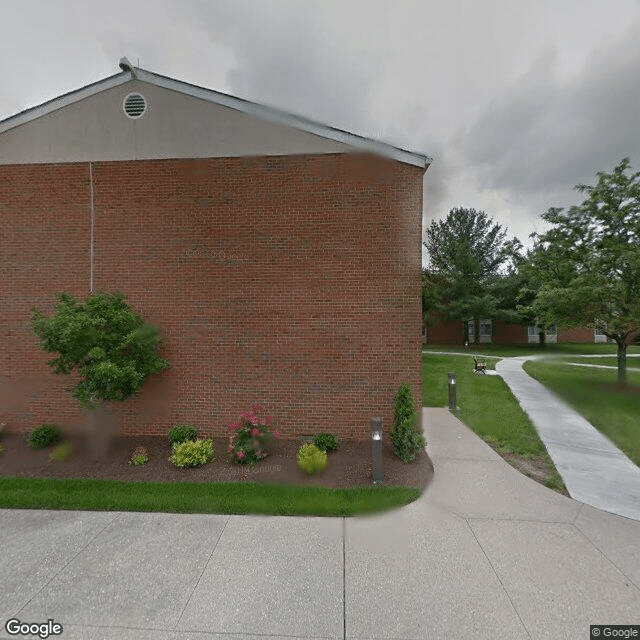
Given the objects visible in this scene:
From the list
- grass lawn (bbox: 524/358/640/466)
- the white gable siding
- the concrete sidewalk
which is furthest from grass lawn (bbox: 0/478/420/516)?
the white gable siding

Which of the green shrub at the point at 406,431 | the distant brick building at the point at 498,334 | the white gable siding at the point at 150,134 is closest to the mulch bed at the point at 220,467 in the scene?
the green shrub at the point at 406,431

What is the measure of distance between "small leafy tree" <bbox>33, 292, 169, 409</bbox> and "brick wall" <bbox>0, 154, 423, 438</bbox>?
612 mm

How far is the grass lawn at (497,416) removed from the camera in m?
5.93

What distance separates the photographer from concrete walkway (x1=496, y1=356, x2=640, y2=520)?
15.2 feet

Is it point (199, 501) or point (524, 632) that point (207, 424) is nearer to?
point (199, 501)

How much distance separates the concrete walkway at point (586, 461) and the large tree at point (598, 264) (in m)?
3.85

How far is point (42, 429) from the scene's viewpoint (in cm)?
622

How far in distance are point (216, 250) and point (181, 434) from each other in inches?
148

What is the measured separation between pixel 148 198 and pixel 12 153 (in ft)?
10.6

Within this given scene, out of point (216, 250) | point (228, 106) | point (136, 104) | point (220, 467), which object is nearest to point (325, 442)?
point (220, 467)

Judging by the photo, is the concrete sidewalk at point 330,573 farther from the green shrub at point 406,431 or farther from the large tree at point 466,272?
the large tree at point 466,272

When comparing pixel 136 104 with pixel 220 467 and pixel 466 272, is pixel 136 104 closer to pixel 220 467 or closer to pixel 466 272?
pixel 220 467

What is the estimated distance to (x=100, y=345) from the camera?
18.1ft

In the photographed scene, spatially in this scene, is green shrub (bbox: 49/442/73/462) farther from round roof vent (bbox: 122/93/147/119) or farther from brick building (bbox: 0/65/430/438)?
round roof vent (bbox: 122/93/147/119)
